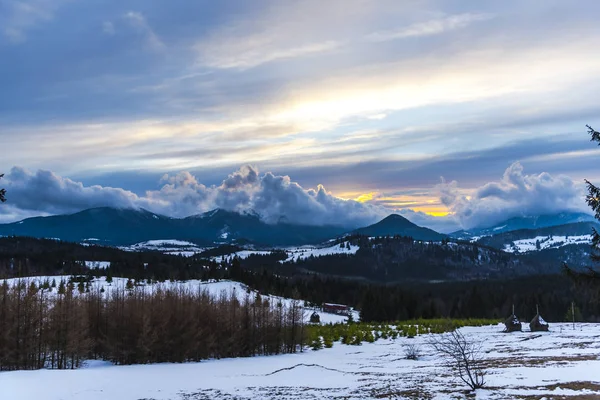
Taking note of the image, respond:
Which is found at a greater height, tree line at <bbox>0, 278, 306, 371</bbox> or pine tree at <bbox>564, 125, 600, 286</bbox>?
pine tree at <bbox>564, 125, 600, 286</bbox>

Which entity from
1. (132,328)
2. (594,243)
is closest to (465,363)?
(594,243)

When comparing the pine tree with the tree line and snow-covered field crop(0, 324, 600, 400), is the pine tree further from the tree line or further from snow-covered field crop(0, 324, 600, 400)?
the tree line

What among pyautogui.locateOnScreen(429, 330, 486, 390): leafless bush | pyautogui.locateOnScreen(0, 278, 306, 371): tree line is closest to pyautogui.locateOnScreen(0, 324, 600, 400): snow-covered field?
pyautogui.locateOnScreen(429, 330, 486, 390): leafless bush

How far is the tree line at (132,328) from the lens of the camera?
37094 mm

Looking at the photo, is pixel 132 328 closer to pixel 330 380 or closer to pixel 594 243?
pixel 330 380

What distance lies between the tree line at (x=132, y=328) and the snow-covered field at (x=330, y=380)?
344 centimetres

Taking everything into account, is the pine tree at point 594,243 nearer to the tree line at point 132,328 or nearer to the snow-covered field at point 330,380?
the snow-covered field at point 330,380

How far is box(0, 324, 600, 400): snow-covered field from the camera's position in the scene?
20.8 meters

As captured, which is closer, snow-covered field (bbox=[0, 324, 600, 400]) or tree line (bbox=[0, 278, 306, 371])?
snow-covered field (bbox=[0, 324, 600, 400])

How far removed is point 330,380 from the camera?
2789cm

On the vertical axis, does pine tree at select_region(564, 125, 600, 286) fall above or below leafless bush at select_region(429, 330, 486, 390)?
above

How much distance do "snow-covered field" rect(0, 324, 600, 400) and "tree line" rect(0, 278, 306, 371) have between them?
344 centimetres

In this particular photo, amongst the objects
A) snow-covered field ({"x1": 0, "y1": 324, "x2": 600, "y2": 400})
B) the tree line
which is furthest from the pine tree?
the tree line

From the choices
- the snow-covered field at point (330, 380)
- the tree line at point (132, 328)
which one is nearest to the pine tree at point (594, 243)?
the snow-covered field at point (330, 380)
